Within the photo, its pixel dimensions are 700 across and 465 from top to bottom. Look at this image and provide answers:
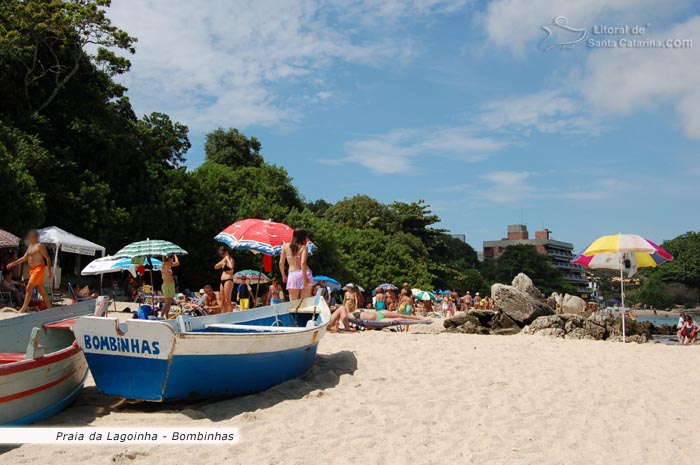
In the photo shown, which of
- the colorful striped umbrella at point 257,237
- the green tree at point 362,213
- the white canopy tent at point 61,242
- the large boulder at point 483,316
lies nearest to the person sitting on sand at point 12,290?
the white canopy tent at point 61,242

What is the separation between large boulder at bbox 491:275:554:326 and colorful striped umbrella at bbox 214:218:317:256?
26.1 feet

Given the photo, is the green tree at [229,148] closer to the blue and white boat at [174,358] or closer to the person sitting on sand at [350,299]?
the person sitting on sand at [350,299]

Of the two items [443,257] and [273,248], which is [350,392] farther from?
[443,257]

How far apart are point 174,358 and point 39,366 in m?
1.22

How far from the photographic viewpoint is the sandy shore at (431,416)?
17.0 feet

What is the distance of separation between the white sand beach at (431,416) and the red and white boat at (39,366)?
0.84ft

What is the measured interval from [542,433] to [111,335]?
4529 millimetres

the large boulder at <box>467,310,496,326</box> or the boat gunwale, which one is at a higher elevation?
the large boulder at <box>467,310,496,326</box>

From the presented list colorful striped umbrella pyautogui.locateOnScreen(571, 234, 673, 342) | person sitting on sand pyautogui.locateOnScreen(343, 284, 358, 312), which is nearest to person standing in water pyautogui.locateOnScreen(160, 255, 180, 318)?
person sitting on sand pyautogui.locateOnScreen(343, 284, 358, 312)

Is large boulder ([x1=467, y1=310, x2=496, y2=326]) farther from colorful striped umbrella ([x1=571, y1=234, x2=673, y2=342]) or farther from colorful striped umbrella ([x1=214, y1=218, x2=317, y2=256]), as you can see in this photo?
colorful striped umbrella ([x1=214, y1=218, x2=317, y2=256])

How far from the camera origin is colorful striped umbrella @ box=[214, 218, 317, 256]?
12251 millimetres

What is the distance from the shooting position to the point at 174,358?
5.87m

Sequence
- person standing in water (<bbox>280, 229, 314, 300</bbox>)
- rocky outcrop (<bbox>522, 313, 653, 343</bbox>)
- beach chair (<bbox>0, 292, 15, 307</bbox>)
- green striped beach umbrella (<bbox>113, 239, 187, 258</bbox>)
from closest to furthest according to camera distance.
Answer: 1. person standing in water (<bbox>280, 229, 314, 300</bbox>)
2. green striped beach umbrella (<bbox>113, 239, 187, 258</bbox>)
3. beach chair (<bbox>0, 292, 15, 307</bbox>)
4. rocky outcrop (<bbox>522, 313, 653, 343</bbox>)

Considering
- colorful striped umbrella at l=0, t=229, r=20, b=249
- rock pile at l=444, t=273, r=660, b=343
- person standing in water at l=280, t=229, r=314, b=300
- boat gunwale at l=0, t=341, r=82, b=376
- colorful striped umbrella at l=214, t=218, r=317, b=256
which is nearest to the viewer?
boat gunwale at l=0, t=341, r=82, b=376
